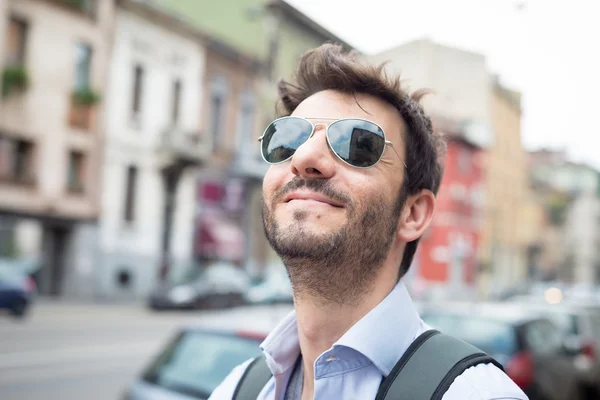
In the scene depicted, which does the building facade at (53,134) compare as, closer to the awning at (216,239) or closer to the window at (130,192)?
the window at (130,192)

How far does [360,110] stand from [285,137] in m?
0.22

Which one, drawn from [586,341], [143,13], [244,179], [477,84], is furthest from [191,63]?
[477,84]

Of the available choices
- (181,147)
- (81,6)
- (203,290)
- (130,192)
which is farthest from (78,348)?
(181,147)

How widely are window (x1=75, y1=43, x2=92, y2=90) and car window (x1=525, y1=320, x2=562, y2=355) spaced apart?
63.9 ft

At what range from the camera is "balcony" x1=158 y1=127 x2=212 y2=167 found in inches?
1062

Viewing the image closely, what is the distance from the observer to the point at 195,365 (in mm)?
4547

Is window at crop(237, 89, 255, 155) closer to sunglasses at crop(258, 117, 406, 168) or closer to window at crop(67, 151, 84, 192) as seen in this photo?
window at crop(67, 151, 84, 192)

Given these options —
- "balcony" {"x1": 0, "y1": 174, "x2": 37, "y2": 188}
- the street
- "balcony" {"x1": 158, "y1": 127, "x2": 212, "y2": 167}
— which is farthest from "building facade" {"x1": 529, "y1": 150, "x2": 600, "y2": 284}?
the street

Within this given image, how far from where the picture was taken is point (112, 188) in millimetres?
24812

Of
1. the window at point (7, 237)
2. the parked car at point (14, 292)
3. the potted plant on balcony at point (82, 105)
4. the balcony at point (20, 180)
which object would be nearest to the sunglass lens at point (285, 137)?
the parked car at point (14, 292)

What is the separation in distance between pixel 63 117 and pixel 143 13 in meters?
5.67

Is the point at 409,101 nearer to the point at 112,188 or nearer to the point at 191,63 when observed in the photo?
the point at 112,188

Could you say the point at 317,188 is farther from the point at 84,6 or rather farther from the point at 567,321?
the point at 84,6

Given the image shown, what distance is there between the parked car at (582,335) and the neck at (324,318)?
6.57 meters
